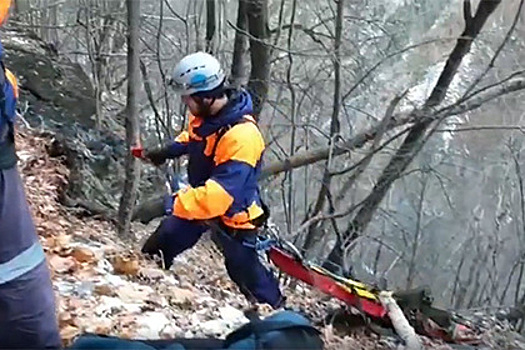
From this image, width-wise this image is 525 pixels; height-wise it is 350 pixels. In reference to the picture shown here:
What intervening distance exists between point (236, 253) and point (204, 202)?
Answer: 0.72 m

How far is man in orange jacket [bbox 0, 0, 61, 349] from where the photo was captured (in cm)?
287

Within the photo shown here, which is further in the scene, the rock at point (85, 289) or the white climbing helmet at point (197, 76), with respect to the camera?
the white climbing helmet at point (197, 76)

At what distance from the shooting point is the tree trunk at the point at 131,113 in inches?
227

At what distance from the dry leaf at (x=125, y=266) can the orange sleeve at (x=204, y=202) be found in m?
0.57

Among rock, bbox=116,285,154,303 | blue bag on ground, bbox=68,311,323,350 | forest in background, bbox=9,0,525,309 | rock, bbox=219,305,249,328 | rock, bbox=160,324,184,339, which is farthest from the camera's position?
forest in background, bbox=9,0,525,309

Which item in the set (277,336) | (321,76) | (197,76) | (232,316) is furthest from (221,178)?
(321,76)

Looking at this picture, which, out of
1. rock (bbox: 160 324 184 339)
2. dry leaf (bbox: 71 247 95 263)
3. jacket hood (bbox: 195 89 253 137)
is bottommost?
rock (bbox: 160 324 184 339)

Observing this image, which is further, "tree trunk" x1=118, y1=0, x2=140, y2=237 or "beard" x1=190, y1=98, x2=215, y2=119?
"tree trunk" x1=118, y1=0, x2=140, y2=237

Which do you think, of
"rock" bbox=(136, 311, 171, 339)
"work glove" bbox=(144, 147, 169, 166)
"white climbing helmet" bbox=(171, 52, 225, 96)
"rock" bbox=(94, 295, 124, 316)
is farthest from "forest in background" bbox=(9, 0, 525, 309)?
"rock" bbox=(136, 311, 171, 339)

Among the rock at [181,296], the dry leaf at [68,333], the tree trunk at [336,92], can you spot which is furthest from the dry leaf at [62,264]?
the tree trunk at [336,92]

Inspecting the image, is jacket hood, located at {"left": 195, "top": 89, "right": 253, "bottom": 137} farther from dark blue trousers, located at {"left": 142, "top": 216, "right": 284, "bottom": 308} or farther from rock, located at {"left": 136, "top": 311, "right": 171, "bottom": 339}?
rock, located at {"left": 136, "top": 311, "right": 171, "bottom": 339}

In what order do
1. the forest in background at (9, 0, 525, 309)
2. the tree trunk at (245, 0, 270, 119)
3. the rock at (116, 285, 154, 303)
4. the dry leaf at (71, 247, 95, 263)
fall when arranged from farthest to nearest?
the forest in background at (9, 0, 525, 309), the tree trunk at (245, 0, 270, 119), the dry leaf at (71, 247, 95, 263), the rock at (116, 285, 154, 303)

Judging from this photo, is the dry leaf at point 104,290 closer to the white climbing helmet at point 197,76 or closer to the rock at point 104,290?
the rock at point 104,290

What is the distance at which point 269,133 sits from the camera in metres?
11.5
